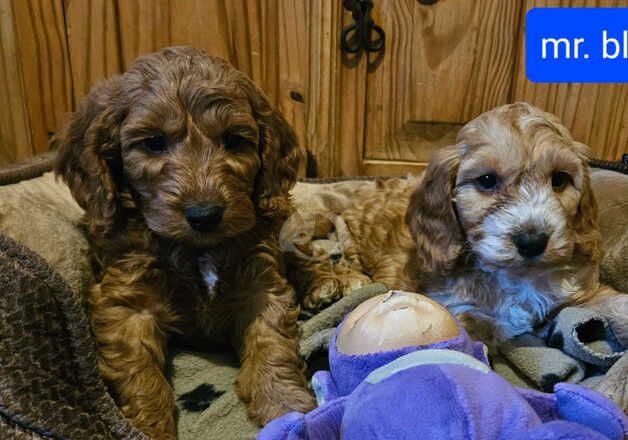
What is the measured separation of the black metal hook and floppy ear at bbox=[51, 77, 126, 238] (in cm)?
161

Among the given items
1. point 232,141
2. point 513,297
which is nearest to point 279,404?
point 232,141

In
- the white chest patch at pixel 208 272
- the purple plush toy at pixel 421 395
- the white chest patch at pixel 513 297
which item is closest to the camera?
the purple plush toy at pixel 421 395

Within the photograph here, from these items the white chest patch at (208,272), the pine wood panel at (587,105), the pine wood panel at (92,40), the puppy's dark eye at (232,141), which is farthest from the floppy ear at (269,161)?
the pine wood panel at (587,105)

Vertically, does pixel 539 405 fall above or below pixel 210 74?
below

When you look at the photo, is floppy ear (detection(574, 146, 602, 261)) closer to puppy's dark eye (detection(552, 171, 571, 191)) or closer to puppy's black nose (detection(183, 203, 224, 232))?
puppy's dark eye (detection(552, 171, 571, 191))

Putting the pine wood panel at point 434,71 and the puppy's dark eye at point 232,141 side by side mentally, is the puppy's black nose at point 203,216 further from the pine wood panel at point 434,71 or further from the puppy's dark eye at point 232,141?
the pine wood panel at point 434,71

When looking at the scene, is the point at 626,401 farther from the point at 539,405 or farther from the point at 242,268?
the point at 242,268

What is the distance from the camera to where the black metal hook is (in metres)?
2.99

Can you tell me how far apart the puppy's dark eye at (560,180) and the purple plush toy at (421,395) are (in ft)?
2.39

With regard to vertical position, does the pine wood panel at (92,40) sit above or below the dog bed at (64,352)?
above

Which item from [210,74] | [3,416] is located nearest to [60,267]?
[3,416]

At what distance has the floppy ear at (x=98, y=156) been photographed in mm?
1718

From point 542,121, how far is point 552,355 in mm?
765

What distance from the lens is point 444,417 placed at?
2.98 feet
